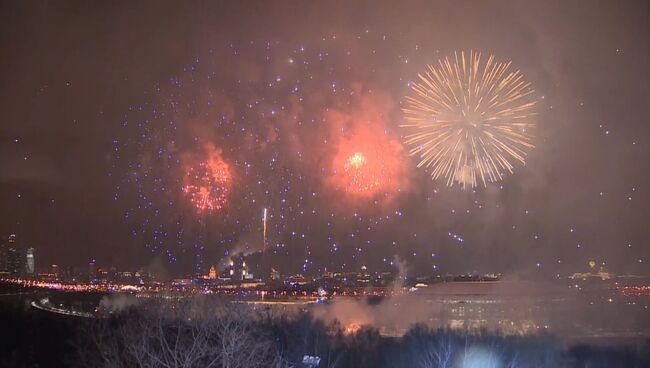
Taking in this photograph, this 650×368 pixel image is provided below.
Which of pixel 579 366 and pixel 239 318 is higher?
pixel 239 318

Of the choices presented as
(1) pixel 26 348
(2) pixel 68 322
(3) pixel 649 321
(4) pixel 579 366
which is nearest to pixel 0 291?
(2) pixel 68 322

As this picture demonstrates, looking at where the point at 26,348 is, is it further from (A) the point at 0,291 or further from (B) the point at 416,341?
(A) the point at 0,291

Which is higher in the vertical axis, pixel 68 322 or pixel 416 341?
pixel 68 322

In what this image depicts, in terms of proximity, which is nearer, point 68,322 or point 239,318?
point 239,318

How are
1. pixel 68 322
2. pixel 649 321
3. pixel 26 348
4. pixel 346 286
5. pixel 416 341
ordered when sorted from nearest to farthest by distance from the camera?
pixel 26 348 < pixel 68 322 < pixel 416 341 < pixel 649 321 < pixel 346 286

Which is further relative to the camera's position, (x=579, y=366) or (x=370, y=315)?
(x=370, y=315)

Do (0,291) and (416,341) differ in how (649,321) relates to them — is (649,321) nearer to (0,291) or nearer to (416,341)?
(416,341)

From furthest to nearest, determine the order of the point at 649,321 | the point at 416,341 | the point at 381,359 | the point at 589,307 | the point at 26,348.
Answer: the point at 589,307 → the point at 649,321 → the point at 416,341 → the point at 381,359 → the point at 26,348

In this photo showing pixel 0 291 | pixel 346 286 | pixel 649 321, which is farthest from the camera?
pixel 346 286

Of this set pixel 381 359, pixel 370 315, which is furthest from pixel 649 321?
pixel 381 359
